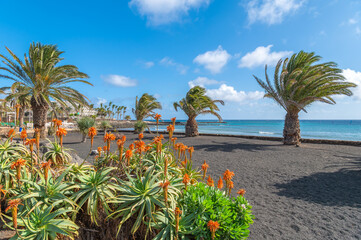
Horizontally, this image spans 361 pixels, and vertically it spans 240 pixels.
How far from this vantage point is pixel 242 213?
218 cm

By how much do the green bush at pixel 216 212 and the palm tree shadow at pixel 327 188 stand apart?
3046 millimetres

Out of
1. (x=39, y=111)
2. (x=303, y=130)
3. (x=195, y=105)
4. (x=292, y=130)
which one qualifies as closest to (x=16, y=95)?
(x=39, y=111)

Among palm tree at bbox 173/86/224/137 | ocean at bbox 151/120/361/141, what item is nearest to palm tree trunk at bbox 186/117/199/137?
palm tree at bbox 173/86/224/137

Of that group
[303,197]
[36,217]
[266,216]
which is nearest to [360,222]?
[303,197]

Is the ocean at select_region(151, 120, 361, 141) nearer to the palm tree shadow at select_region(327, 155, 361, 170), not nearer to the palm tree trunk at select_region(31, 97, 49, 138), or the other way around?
the palm tree shadow at select_region(327, 155, 361, 170)

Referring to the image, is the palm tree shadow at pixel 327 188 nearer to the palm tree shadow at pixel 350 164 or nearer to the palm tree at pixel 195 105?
the palm tree shadow at pixel 350 164

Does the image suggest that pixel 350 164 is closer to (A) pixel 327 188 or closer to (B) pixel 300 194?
(A) pixel 327 188

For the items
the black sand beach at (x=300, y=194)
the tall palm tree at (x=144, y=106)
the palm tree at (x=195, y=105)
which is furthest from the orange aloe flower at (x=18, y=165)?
the tall palm tree at (x=144, y=106)

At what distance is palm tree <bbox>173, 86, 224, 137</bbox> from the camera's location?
714 inches

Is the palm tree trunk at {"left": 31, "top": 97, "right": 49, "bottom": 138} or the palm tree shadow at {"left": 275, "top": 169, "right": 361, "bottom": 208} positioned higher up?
the palm tree trunk at {"left": 31, "top": 97, "right": 49, "bottom": 138}

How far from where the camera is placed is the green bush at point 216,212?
204cm

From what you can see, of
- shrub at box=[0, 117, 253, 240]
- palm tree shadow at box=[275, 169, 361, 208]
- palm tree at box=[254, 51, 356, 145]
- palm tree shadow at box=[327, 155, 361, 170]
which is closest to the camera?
shrub at box=[0, 117, 253, 240]

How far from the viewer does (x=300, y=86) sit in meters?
11.6

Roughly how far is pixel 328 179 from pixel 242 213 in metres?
5.20
